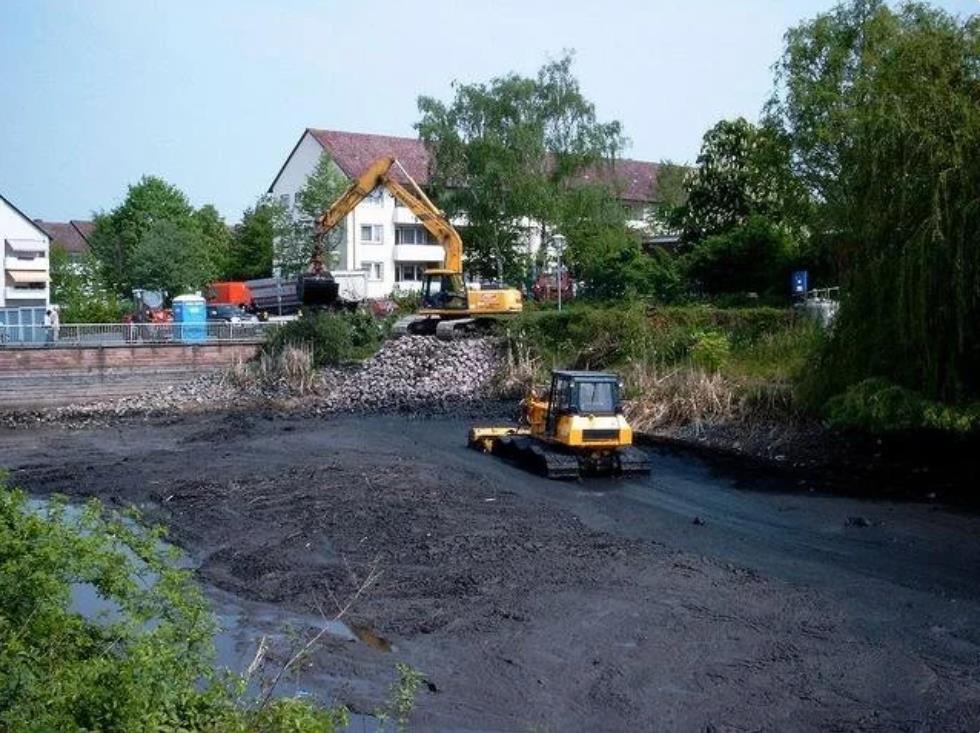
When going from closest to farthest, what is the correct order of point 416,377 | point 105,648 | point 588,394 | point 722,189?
point 105,648 < point 588,394 < point 416,377 < point 722,189

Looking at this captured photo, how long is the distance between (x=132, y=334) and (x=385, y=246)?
25.6 m

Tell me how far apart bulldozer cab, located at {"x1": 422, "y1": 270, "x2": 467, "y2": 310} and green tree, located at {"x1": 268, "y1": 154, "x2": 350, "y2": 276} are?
55.8 ft

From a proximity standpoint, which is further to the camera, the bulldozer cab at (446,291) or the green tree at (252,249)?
the green tree at (252,249)

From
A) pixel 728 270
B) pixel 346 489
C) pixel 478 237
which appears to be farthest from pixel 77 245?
pixel 346 489

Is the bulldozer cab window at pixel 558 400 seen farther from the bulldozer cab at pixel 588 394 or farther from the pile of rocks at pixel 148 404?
the pile of rocks at pixel 148 404

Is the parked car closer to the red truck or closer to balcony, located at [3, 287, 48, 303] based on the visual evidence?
the red truck

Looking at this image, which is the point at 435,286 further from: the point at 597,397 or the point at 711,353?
the point at 597,397

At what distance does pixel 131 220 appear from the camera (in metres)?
66.8

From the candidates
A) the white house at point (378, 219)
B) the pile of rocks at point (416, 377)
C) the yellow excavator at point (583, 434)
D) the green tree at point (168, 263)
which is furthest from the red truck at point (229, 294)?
the yellow excavator at point (583, 434)

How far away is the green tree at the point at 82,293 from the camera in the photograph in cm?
4597

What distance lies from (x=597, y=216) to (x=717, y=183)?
6389 mm

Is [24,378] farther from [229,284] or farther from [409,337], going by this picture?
[229,284]

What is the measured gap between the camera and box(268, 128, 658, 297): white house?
61.8 m

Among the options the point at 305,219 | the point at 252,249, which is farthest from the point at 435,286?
the point at 252,249
